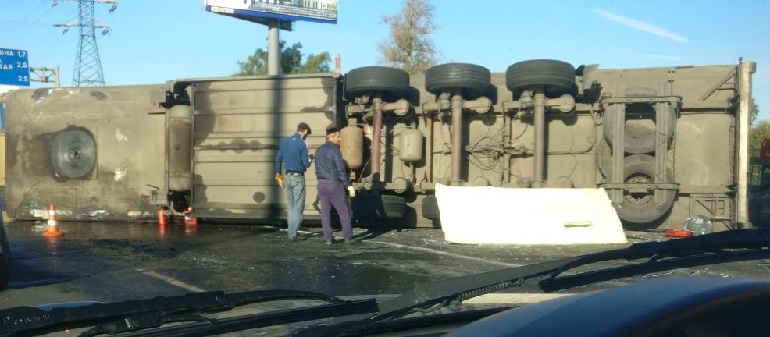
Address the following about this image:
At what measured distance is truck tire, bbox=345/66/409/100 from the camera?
38.3 feet

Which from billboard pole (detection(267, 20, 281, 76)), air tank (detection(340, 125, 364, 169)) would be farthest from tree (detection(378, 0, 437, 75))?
air tank (detection(340, 125, 364, 169))

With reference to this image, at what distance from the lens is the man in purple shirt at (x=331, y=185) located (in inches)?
400

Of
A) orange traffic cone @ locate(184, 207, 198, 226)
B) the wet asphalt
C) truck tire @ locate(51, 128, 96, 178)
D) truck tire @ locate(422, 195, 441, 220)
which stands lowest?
the wet asphalt

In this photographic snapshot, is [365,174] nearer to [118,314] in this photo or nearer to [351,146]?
[351,146]

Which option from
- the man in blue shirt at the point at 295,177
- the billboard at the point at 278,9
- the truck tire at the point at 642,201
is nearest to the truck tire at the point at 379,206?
the man in blue shirt at the point at 295,177

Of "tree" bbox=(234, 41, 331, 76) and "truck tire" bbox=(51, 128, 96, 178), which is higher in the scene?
"tree" bbox=(234, 41, 331, 76)

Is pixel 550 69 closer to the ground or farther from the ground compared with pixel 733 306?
farther from the ground

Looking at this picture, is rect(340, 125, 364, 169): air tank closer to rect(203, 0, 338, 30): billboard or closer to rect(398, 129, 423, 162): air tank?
rect(398, 129, 423, 162): air tank

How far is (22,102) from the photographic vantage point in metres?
14.0

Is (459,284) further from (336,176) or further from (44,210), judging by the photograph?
(44,210)

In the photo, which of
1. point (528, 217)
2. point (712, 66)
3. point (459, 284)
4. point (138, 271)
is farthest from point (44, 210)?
point (459, 284)

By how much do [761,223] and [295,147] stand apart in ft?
24.6

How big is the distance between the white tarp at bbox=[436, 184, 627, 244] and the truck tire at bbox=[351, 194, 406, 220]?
1.13 m

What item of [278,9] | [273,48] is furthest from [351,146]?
[278,9]
